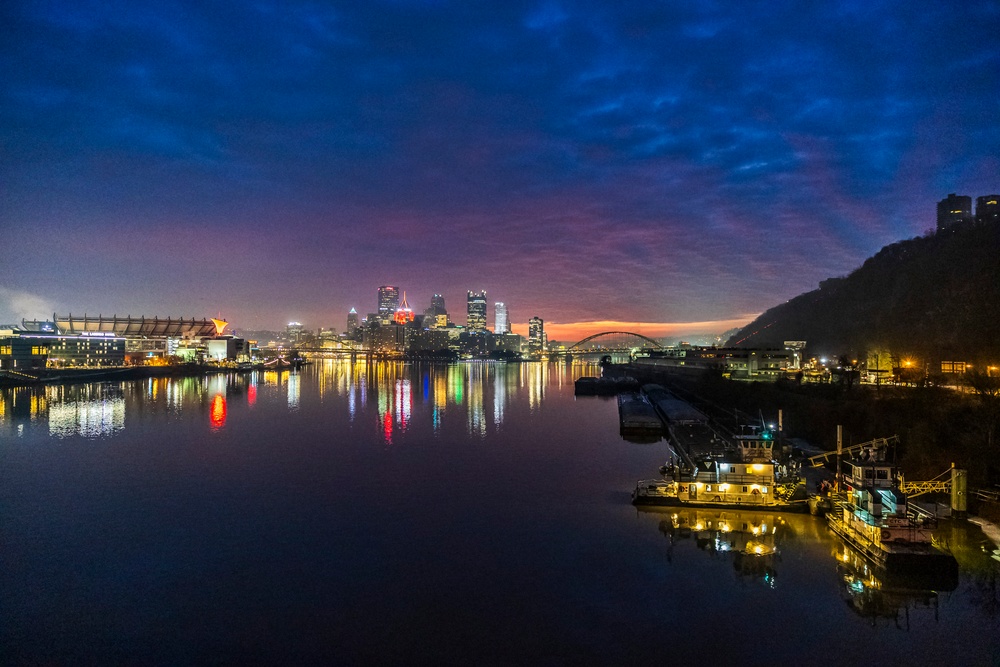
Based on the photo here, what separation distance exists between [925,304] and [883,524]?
160 ft

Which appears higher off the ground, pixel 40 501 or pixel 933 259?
pixel 933 259

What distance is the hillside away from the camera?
4266cm

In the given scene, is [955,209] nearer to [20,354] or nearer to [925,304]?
[925,304]

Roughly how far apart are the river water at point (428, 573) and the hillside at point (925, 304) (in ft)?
103

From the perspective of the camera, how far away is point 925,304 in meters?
53.5

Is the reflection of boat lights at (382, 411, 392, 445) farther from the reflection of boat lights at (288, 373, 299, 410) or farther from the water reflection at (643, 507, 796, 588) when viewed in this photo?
the water reflection at (643, 507, 796, 588)

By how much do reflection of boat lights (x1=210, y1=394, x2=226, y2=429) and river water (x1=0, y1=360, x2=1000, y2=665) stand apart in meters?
12.4

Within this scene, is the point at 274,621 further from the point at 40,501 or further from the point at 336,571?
the point at 40,501

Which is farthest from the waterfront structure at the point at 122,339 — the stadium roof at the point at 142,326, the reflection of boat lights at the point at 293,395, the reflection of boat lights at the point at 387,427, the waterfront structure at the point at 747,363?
the waterfront structure at the point at 747,363

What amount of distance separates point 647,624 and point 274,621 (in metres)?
7.96

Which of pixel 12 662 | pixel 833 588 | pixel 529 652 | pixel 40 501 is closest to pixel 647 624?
pixel 529 652

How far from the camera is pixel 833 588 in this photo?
1385cm

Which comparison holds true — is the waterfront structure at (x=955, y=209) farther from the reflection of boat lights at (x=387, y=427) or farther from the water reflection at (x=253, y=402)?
the reflection of boat lights at (x=387, y=427)

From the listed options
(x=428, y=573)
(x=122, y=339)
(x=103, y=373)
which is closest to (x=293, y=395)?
(x=103, y=373)
